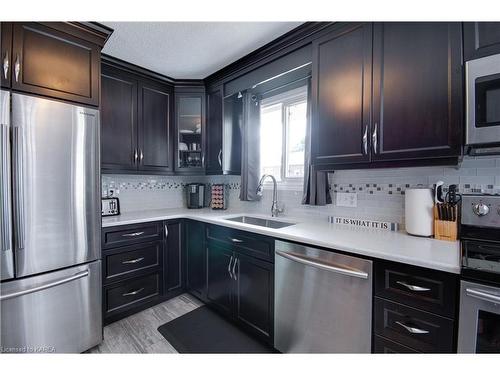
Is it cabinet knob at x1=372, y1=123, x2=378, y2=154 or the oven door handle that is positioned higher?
cabinet knob at x1=372, y1=123, x2=378, y2=154

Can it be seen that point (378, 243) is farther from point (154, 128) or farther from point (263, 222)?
point (154, 128)

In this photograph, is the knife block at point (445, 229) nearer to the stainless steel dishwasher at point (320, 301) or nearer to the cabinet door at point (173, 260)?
the stainless steel dishwasher at point (320, 301)

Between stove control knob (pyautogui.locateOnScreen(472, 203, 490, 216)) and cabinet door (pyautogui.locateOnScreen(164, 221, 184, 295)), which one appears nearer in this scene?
stove control knob (pyautogui.locateOnScreen(472, 203, 490, 216))

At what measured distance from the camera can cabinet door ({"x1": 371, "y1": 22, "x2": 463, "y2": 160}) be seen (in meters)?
1.13

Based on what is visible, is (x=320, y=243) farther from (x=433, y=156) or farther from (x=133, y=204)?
(x=133, y=204)

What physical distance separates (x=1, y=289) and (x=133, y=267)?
86cm

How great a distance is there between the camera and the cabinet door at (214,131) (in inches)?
99.9

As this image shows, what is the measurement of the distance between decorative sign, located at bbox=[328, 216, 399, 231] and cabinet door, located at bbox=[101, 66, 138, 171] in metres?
2.03

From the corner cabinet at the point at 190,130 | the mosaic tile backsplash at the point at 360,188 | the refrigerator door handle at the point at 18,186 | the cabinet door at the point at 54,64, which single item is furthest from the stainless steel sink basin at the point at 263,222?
the cabinet door at the point at 54,64

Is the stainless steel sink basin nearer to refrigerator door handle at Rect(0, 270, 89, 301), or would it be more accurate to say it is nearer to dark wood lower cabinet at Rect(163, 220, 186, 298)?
dark wood lower cabinet at Rect(163, 220, 186, 298)

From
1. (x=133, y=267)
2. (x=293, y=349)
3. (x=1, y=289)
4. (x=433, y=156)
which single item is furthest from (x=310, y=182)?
(x=1, y=289)

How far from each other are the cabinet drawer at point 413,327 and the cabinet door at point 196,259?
4.97 ft

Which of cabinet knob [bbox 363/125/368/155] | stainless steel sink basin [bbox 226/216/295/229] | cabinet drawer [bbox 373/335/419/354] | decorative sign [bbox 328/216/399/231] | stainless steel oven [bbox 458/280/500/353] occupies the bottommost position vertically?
cabinet drawer [bbox 373/335/419/354]

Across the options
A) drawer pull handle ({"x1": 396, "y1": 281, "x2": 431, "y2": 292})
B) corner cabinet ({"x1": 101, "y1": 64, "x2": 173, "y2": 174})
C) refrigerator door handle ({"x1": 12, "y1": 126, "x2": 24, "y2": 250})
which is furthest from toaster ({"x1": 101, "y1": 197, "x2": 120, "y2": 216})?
drawer pull handle ({"x1": 396, "y1": 281, "x2": 431, "y2": 292})
